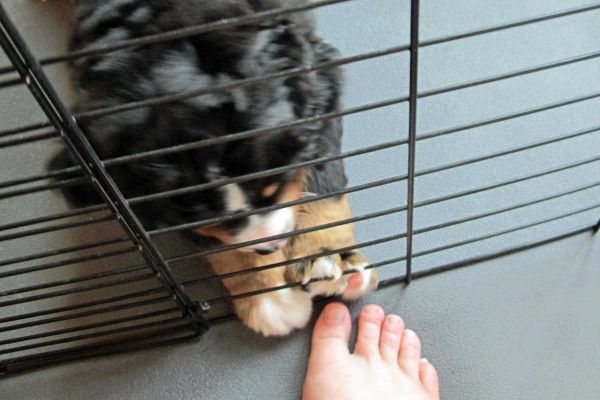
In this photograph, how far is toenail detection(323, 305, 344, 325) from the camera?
110 cm

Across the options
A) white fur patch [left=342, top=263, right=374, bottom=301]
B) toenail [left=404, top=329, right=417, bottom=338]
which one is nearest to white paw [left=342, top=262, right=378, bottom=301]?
white fur patch [left=342, top=263, right=374, bottom=301]

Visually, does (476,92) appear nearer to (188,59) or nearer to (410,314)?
(410,314)

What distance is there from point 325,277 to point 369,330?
128mm

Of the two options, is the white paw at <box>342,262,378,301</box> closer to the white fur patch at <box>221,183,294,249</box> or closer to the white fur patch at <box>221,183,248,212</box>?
the white fur patch at <box>221,183,294,249</box>

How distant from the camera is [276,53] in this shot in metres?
0.83

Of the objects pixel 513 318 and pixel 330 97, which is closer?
pixel 330 97

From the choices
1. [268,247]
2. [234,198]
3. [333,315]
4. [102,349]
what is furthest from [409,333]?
[102,349]

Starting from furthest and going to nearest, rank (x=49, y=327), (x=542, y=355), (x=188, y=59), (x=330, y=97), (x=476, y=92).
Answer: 1. (x=476, y=92)
2. (x=49, y=327)
3. (x=542, y=355)
4. (x=330, y=97)
5. (x=188, y=59)

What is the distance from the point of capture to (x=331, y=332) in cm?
108

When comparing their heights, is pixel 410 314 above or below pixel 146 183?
below

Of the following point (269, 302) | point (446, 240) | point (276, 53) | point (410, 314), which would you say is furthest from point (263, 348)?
point (276, 53)

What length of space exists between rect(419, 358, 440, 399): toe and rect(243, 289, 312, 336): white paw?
0.22 meters

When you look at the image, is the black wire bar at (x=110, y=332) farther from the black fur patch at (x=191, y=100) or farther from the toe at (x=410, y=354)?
the toe at (x=410, y=354)

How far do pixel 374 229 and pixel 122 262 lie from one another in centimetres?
52
